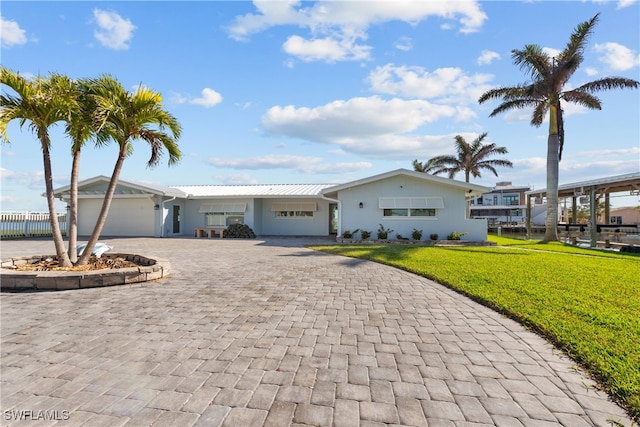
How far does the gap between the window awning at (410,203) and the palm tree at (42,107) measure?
42.4 feet

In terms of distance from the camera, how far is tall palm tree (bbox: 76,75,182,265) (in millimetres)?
6952

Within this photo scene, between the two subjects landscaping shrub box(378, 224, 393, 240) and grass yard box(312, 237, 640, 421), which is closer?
grass yard box(312, 237, 640, 421)

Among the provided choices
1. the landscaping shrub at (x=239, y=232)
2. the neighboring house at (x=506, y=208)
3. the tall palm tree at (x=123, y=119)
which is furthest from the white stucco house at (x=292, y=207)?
the neighboring house at (x=506, y=208)

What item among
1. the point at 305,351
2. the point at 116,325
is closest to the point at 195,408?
the point at 305,351

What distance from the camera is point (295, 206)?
2161cm

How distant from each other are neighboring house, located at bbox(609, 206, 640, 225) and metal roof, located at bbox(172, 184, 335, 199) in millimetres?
45124

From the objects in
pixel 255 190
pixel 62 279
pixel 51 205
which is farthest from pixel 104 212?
pixel 255 190

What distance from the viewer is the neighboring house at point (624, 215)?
4338 cm

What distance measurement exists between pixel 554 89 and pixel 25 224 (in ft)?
103

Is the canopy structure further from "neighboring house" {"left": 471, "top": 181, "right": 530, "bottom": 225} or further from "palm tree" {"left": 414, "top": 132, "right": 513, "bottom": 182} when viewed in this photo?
"neighboring house" {"left": 471, "top": 181, "right": 530, "bottom": 225}

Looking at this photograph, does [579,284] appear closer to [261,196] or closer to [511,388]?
[511,388]

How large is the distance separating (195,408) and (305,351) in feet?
4.19

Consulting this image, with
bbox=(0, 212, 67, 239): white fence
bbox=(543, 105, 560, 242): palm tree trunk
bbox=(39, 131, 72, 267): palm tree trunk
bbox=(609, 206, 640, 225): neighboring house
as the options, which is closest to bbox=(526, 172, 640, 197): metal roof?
bbox=(543, 105, 560, 242): palm tree trunk

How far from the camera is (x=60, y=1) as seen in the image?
702 cm
